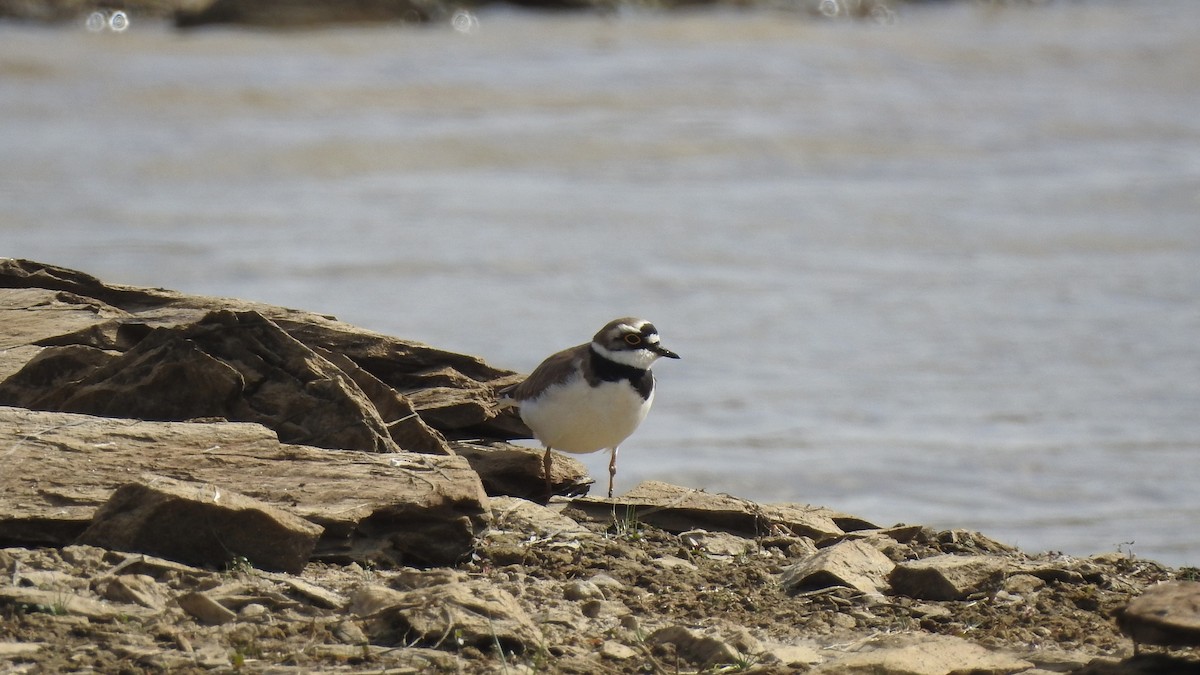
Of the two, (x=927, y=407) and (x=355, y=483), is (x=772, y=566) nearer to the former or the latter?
(x=355, y=483)

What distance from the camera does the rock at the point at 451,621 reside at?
4.93m

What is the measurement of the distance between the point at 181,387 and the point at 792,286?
10259mm

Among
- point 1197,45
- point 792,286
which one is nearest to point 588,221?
point 792,286

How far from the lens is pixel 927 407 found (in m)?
12.4

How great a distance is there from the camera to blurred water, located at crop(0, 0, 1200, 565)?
1147cm

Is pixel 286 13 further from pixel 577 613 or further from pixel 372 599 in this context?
pixel 372 599

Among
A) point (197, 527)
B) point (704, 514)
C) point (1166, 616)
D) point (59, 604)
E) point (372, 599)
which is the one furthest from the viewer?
point (704, 514)

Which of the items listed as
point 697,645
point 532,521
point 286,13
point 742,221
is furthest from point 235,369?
point 286,13

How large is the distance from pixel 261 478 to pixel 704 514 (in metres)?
1.95

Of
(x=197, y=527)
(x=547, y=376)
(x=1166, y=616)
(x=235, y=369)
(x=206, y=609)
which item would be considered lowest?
(x=206, y=609)

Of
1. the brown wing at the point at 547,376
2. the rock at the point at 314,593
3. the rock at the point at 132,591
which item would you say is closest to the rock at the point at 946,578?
the brown wing at the point at 547,376

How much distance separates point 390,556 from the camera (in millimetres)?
5684

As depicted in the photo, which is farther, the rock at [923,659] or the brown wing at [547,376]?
the brown wing at [547,376]

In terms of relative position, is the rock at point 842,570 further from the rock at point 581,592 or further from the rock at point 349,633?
the rock at point 349,633
